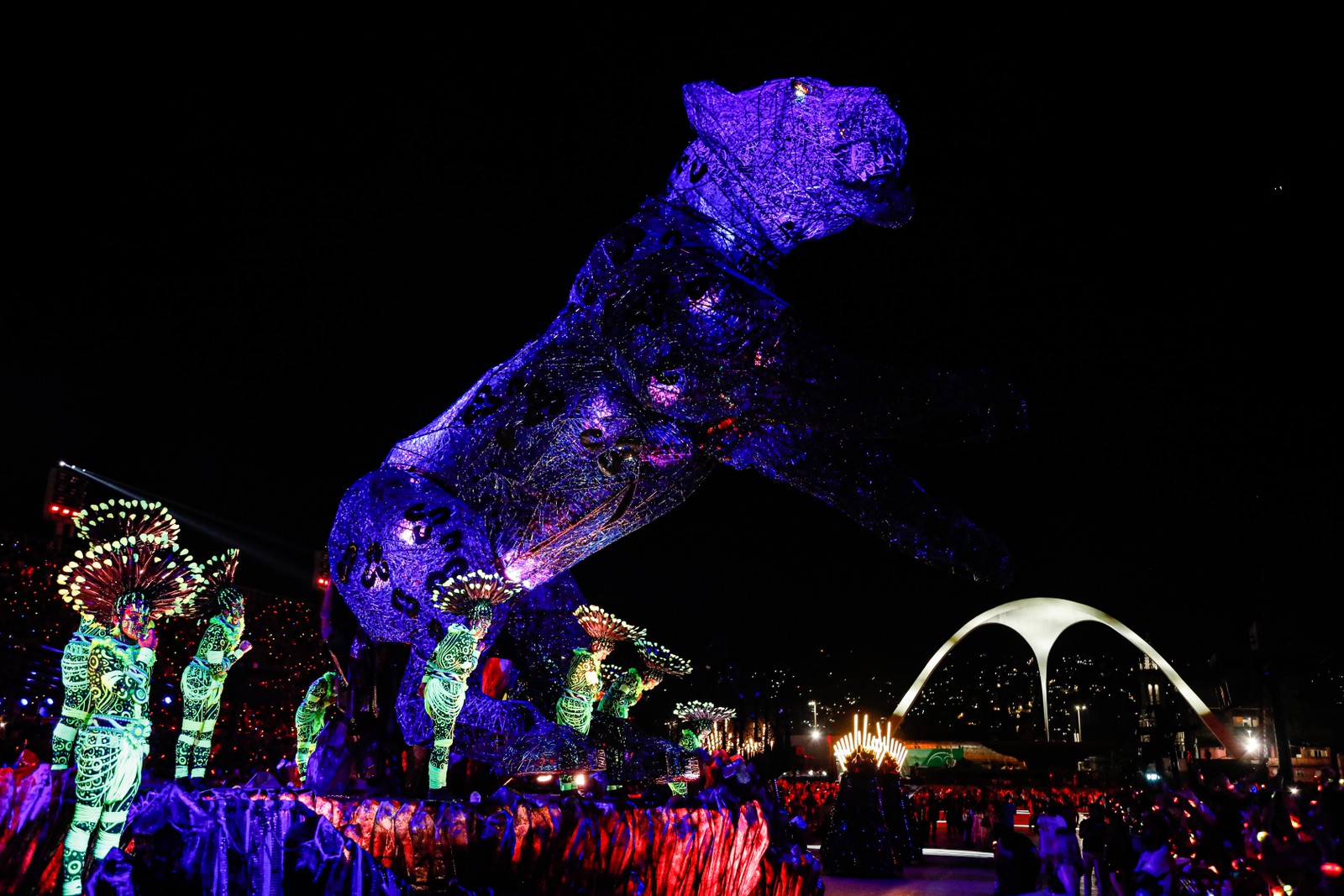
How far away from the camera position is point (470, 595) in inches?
148

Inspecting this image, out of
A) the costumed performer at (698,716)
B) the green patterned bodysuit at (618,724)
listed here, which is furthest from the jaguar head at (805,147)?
the costumed performer at (698,716)

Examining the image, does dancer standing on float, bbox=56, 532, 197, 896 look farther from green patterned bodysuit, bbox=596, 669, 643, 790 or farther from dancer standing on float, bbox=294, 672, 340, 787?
green patterned bodysuit, bbox=596, 669, 643, 790

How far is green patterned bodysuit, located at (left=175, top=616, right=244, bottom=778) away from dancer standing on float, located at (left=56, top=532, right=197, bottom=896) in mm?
429

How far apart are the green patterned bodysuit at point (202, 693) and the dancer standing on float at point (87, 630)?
60 cm

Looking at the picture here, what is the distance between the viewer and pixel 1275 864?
382 centimetres

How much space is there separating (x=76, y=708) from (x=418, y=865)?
3.99ft

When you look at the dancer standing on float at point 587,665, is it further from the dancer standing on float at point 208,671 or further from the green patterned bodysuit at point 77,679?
the green patterned bodysuit at point 77,679

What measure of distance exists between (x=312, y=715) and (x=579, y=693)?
1.24m

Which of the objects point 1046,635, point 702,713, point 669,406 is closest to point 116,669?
point 669,406

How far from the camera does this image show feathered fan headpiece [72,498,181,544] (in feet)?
11.0

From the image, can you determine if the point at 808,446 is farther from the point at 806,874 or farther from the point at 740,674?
the point at 740,674

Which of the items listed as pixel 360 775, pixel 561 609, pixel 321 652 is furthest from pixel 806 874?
pixel 321 652

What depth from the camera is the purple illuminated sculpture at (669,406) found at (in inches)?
139

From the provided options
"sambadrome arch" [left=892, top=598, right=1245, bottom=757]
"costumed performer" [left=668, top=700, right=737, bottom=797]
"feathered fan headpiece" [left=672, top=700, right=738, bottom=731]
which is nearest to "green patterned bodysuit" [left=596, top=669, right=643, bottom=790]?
"costumed performer" [left=668, top=700, right=737, bottom=797]
